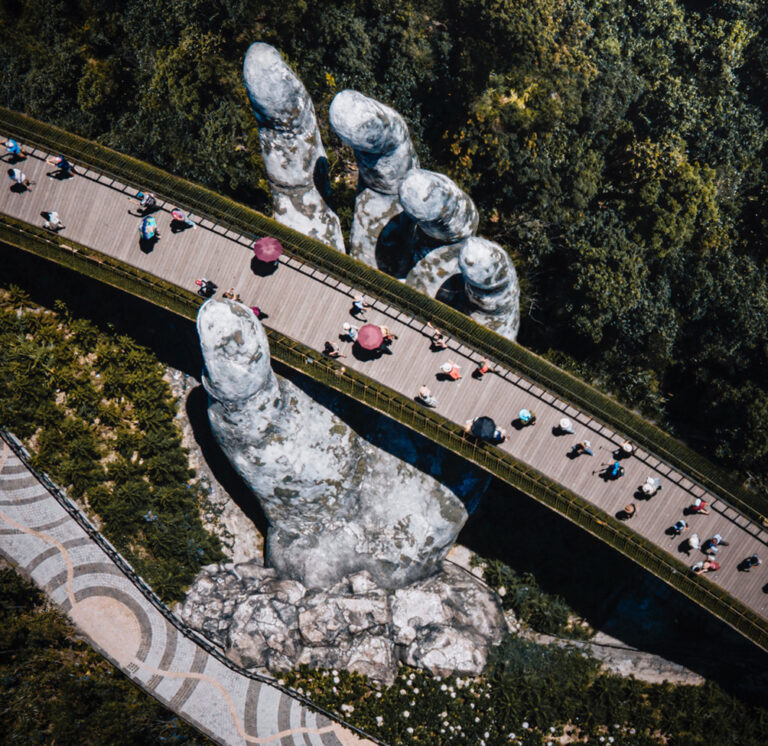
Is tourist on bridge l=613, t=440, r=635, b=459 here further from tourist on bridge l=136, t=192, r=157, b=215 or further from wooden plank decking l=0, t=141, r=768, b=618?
tourist on bridge l=136, t=192, r=157, b=215

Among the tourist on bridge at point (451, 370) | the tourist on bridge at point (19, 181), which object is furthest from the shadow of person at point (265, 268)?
the tourist on bridge at point (19, 181)

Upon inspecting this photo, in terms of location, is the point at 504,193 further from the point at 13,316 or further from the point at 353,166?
the point at 13,316

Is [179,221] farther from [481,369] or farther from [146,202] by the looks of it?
[481,369]

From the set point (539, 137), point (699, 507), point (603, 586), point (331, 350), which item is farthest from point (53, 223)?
point (603, 586)

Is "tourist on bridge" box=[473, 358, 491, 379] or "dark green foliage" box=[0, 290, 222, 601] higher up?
"tourist on bridge" box=[473, 358, 491, 379]

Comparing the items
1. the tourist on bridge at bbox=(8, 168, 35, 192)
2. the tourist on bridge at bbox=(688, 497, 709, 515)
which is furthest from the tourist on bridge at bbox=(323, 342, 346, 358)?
the tourist on bridge at bbox=(688, 497, 709, 515)

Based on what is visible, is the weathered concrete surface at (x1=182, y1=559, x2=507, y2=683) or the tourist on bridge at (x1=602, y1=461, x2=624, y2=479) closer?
the tourist on bridge at (x1=602, y1=461, x2=624, y2=479)

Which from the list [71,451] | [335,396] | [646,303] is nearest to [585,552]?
[646,303]
